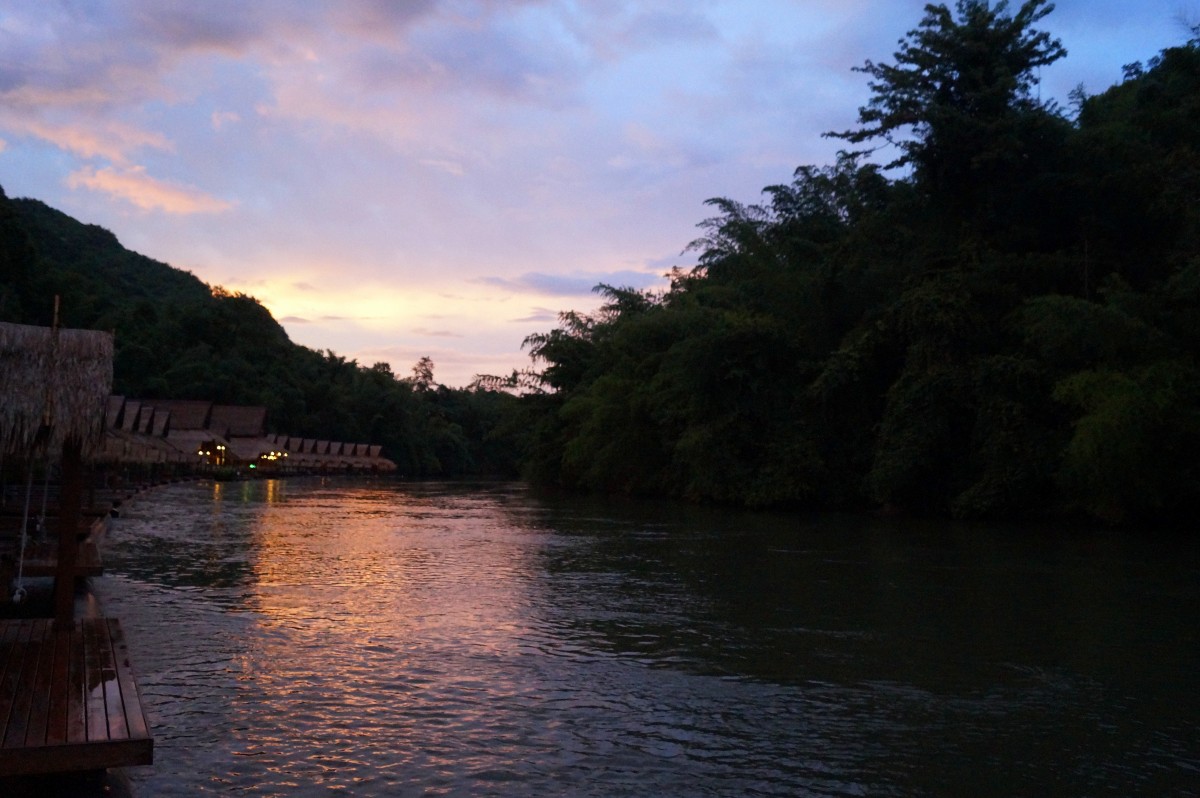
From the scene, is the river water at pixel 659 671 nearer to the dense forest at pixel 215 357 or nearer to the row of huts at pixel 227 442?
the row of huts at pixel 227 442

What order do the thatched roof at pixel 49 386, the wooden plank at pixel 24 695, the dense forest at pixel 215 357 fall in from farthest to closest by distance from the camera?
the dense forest at pixel 215 357
the thatched roof at pixel 49 386
the wooden plank at pixel 24 695

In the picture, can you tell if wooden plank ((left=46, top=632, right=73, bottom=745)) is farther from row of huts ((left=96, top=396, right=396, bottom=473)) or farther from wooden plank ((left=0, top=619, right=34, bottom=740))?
row of huts ((left=96, top=396, right=396, bottom=473))

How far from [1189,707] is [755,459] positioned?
26.1m

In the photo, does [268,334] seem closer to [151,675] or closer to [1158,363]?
[1158,363]

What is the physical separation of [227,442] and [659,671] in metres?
62.1

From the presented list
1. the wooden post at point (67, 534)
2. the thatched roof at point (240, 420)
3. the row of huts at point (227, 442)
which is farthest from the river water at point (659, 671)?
the thatched roof at point (240, 420)

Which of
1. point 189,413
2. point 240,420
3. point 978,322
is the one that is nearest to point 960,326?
point 978,322

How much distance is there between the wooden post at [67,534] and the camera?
779 cm

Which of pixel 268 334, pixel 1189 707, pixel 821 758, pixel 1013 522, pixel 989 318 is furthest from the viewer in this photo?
pixel 268 334

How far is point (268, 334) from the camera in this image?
10275 centimetres

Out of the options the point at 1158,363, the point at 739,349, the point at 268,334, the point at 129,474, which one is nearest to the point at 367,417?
the point at 268,334

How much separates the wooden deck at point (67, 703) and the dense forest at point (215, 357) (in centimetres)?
5056

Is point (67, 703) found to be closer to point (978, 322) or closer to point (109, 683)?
point (109, 683)

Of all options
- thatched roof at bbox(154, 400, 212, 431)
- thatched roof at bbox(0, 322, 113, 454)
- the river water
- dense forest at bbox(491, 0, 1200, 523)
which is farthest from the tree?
thatched roof at bbox(154, 400, 212, 431)
